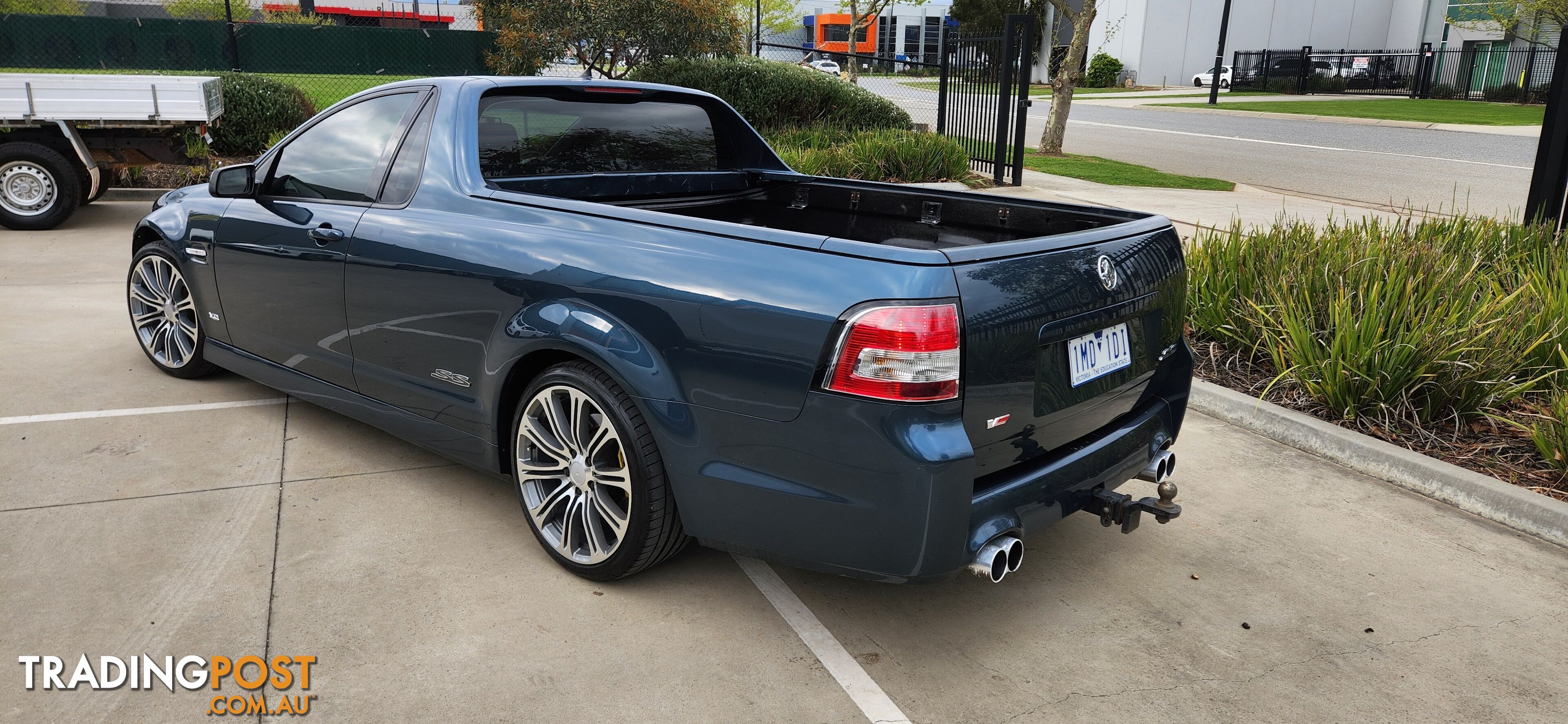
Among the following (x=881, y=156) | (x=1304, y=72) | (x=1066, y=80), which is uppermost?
(x=1304, y=72)

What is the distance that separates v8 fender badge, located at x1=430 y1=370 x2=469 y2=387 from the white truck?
7956 mm

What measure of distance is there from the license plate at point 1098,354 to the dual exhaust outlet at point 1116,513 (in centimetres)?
37

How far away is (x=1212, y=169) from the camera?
16.5 metres

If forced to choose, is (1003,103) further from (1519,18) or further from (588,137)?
(1519,18)

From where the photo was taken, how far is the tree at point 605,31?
608 inches

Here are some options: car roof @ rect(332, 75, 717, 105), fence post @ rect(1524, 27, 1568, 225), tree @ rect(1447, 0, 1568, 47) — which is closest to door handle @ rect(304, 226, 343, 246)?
car roof @ rect(332, 75, 717, 105)

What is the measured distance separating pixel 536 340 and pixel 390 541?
3.33 ft

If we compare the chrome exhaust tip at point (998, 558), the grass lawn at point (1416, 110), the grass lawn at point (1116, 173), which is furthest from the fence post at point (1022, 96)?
the grass lawn at point (1416, 110)

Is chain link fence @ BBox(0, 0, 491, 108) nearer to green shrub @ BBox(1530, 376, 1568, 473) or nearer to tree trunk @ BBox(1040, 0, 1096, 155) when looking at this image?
tree trunk @ BBox(1040, 0, 1096, 155)

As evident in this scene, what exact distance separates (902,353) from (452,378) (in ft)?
5.90

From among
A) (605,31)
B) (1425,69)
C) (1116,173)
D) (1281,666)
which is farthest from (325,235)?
(1425,69)

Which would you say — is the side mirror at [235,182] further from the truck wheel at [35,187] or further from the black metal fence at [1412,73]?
the black metal fence at [1412,73]

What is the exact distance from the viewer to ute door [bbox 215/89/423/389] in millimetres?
4051

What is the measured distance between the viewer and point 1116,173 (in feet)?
49.4
